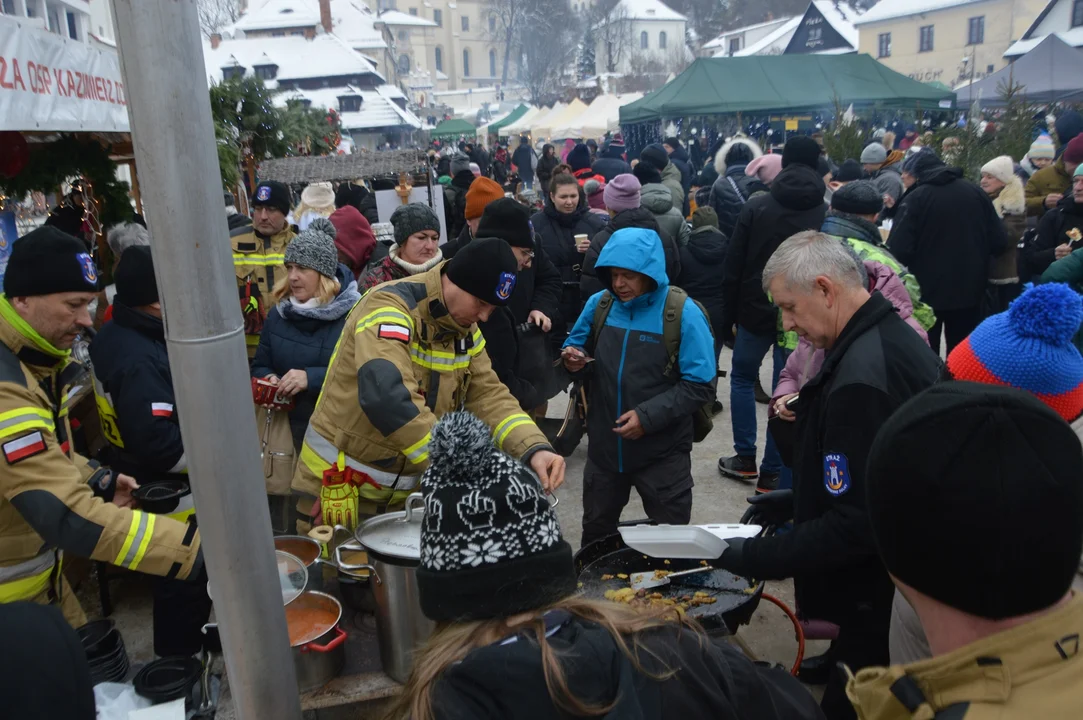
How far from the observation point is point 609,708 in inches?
49.8

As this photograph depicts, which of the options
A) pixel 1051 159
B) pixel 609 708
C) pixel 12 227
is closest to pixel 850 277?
pixel 609 708

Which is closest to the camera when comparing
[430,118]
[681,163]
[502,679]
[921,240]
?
[502,679]

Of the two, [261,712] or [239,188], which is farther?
[239,188]

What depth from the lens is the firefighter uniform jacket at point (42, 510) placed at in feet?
7.78

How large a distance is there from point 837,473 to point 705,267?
175 inches

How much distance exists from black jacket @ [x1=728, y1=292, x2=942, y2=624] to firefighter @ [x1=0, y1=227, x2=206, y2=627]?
201 centimetres

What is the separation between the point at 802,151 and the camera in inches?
239

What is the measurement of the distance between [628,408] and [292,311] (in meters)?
1.95

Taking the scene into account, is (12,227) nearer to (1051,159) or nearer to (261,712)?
(261,712)

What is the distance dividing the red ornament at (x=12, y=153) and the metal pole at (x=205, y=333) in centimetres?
554

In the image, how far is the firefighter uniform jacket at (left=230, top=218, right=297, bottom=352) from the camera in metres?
5.04

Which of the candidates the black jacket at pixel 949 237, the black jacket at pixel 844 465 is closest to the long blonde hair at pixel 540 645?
the black jacket at pixel 844 465

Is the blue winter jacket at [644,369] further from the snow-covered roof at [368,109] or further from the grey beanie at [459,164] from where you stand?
the snow-covered roof at [368,109]

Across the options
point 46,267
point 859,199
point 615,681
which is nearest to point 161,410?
point 46,267
